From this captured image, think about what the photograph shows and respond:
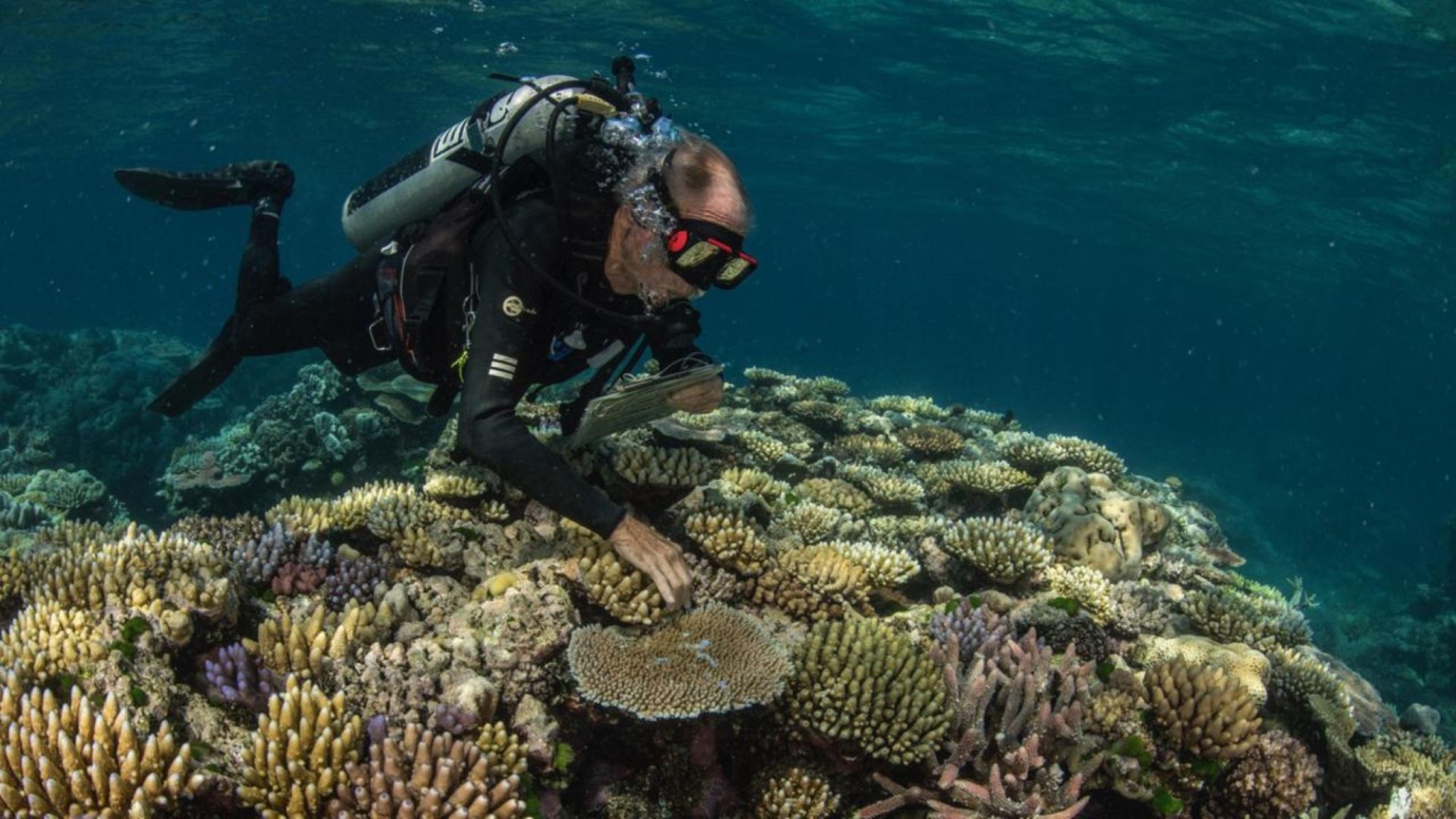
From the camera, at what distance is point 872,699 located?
3.83 m

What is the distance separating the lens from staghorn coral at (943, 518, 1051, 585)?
5766mm

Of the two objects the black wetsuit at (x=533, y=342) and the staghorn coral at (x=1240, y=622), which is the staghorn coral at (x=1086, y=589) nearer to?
the staghorn coral at (x=1240, y=622)

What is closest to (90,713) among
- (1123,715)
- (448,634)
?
(448,634)

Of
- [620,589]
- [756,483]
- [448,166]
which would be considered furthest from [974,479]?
[448,166]

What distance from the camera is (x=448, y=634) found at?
12.8 ft

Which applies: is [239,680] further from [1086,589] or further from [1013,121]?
[1013,121]

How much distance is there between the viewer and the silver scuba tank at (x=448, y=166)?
4.48 m

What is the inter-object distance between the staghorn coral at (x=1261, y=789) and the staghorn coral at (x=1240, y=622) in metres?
1.71

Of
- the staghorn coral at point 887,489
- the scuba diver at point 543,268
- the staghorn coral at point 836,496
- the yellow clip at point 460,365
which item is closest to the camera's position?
the scuba diver at point 543,268

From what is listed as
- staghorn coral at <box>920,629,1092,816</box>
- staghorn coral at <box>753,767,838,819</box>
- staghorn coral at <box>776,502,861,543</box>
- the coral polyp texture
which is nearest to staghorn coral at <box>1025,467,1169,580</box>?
the coral polyp texture

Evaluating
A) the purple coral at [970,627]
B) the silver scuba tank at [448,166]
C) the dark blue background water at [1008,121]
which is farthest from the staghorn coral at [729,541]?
the dark blue background water at [1008,121]

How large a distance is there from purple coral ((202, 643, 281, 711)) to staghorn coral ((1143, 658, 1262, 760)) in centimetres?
493

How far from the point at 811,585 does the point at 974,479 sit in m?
3.85

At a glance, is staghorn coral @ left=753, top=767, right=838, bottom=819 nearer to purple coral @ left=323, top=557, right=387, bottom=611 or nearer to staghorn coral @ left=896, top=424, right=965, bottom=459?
purple coral @ left=323, top=557, right=387, bottom=611
